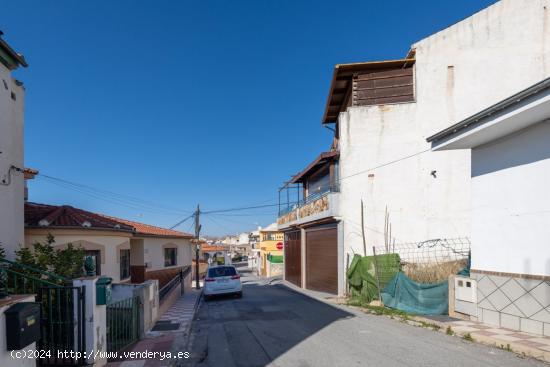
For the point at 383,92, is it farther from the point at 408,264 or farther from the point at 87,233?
the point at 87,233

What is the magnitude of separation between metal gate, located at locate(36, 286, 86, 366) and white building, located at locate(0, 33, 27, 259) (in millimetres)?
2707

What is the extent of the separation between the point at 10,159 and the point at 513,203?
11232 millimetres

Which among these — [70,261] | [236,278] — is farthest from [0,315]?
[236,278]

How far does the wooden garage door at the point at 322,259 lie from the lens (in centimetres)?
1916

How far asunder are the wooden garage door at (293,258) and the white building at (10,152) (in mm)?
18761

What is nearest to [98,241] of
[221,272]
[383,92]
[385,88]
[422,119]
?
[221,272]

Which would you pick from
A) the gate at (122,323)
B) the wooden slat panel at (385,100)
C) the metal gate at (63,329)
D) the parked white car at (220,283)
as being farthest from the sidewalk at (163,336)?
the wooden slat panel at (385,100)

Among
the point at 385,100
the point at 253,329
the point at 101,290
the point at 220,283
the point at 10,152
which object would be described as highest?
the point at 385,100

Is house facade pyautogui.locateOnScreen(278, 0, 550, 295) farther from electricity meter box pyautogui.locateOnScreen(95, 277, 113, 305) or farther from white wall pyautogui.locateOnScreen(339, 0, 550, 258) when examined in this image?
electricity meter box pyautogui.locateOnScreen(95, 277, 113, 305)

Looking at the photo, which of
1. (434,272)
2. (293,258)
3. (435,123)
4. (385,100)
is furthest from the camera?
(293,258)

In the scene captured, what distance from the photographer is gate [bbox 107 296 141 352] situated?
25.2ft

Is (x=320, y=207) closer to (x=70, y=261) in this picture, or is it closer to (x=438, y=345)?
(x=438, y=345)

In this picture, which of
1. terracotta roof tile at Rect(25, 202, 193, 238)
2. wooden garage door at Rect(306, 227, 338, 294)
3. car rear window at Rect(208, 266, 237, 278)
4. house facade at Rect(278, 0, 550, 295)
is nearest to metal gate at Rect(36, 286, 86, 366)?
terracotta roof tile at Rect(25, 202, 193, 238)

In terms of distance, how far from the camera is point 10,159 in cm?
875
